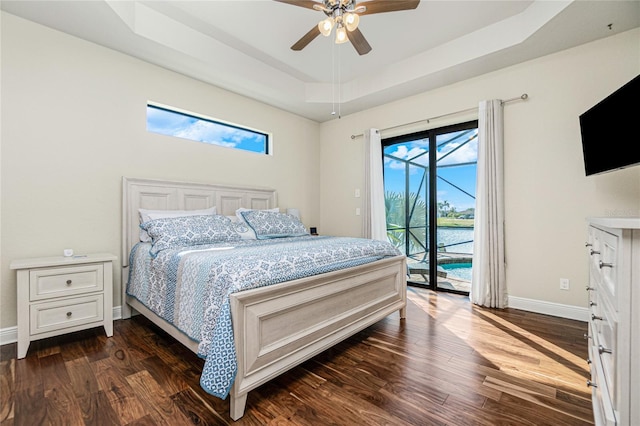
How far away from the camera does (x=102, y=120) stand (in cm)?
279

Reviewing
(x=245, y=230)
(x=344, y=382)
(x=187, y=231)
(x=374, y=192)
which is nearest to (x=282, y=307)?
(x=344, y=382)

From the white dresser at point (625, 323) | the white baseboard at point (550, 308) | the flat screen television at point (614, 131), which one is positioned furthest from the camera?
the white baseboard at point (550, 308)

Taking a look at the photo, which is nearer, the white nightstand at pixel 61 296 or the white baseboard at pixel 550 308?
the white nightstand at pixel 61 296

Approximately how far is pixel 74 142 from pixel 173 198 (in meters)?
0.97

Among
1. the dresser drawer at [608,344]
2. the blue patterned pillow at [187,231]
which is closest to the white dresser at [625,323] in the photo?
the dresser drawer at [608,344]

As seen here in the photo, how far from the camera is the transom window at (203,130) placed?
3246 mm

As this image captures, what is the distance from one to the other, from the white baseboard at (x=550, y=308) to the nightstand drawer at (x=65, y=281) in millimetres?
4017

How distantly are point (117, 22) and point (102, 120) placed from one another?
0.88 metres

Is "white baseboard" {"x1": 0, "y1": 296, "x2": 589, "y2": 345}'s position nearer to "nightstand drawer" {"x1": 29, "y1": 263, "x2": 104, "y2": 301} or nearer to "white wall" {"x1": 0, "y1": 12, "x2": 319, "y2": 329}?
"nightstand drawer" {"x1": 29, "y1": 263, "x2": 104, "y2": 301}

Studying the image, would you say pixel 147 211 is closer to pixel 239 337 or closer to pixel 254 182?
pixel 254 182

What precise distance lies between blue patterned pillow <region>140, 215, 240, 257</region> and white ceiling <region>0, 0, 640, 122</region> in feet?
5.48

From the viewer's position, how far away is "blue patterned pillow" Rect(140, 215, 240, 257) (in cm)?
245

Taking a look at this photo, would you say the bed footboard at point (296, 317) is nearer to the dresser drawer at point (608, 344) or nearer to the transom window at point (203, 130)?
the dresser drawer at point (608, 344)

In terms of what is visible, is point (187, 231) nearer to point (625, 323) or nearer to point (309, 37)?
point (309, 37)
